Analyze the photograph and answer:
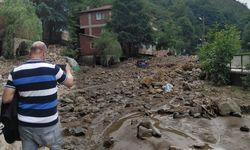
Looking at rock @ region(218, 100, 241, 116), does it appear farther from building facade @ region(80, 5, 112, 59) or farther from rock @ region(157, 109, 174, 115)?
building facade @ region(80, 5, 112, 59)

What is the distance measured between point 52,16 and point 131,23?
12.5 metres

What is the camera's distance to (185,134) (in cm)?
1252

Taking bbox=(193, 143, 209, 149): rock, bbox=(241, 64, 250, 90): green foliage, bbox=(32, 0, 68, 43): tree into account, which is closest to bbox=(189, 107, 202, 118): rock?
bbox=(193, 143, 209, 149): rock

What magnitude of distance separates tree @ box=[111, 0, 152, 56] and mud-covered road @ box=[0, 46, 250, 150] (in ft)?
96.8

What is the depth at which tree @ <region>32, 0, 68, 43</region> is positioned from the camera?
4725cm

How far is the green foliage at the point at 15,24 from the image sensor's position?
32906 millimetres

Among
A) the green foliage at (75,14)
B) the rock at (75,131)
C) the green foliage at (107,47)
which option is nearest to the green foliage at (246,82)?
the rock at (75,131)

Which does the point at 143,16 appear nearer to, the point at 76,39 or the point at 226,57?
the point at 76,39

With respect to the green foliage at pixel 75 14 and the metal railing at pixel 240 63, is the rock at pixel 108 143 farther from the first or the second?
the green foliage at pixel 75 14

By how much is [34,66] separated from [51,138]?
96cm

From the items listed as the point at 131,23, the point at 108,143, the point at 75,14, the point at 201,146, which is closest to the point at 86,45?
the point at 131,23

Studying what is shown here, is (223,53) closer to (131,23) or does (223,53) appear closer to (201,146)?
(201,146)

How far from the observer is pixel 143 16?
55094 mm

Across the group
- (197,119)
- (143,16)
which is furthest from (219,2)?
(197,119)
